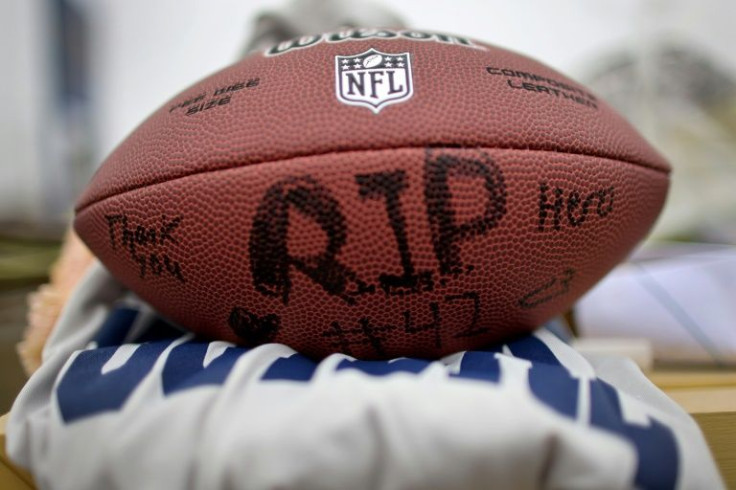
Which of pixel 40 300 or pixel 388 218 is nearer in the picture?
pixel 388 218

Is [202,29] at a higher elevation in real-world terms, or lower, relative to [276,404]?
higher

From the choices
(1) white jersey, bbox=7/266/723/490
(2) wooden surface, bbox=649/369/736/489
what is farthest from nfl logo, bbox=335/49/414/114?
(2) wooden surface, bbox=649/369/736/489

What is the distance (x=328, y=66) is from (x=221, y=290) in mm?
176

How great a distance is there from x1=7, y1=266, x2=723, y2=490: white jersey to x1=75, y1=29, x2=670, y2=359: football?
4cm

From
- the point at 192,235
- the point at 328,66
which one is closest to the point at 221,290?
the point at 192,235

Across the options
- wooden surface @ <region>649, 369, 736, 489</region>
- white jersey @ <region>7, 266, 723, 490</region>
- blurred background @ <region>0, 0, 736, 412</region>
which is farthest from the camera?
blurred background @ <region>0, 0, 736, 412</region>

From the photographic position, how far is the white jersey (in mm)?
240

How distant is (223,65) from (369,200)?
1249mm

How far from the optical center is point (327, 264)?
12.0 inches

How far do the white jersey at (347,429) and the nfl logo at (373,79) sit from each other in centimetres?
18

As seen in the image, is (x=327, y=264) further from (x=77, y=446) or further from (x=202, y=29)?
(x=202, y=29)

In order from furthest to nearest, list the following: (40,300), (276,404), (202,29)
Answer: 1. (202,29)
2. (40,300)
3. (276,404)

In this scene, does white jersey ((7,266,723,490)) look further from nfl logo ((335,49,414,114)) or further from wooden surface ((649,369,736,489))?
nfl logo ((335,49,414,114))

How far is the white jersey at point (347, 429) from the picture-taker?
0.24 meters
